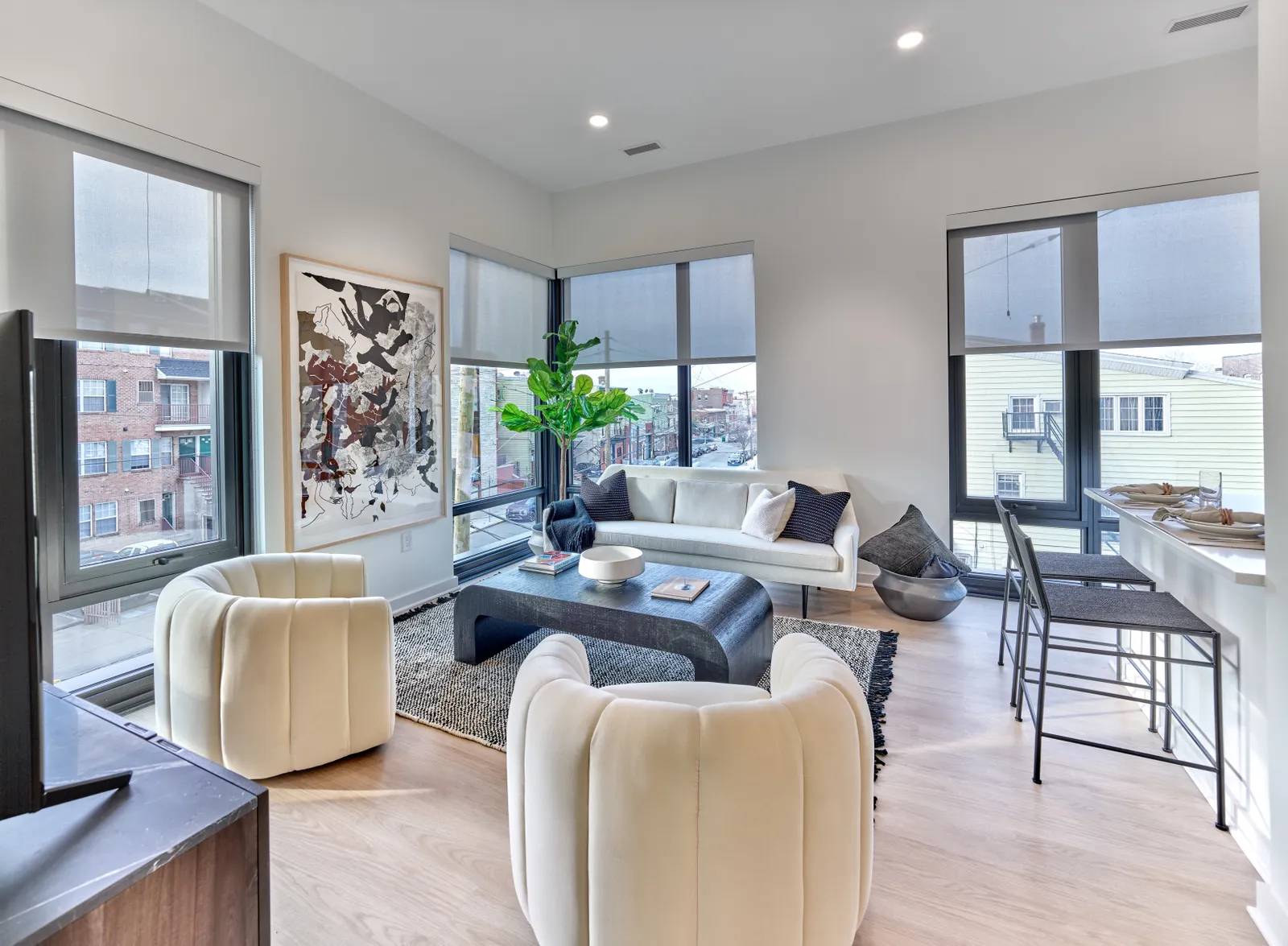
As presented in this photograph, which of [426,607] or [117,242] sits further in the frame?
[426,607]

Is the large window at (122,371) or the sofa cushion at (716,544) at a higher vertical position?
the large window at (122,371)

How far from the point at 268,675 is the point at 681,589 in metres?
1.56

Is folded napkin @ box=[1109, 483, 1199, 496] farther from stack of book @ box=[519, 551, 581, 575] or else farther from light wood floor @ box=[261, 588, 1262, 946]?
stack of book @ box=[519, 551, 581, 575]

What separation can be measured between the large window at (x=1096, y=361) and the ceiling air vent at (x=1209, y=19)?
Answer: 0.82 metres

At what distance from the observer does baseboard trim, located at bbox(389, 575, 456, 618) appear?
12.2ft

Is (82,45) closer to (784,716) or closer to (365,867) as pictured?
(365,867)

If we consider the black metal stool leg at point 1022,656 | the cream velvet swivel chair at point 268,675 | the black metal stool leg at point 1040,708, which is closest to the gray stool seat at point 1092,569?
the black metal stool leg at point 1022,656

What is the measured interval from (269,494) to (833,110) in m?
4.04

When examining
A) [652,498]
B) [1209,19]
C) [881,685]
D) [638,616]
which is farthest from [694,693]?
[1209,19]

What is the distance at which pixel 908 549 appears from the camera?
3.60 m

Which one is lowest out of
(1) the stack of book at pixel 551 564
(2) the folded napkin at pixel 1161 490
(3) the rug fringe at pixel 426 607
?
(3) the rug fringe at pixel 426 607

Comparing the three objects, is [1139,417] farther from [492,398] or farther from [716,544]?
[492,398]

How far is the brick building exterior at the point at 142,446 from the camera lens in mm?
2451

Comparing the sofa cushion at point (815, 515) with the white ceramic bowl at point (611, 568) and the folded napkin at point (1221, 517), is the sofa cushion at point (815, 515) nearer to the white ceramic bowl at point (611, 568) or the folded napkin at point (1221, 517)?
the white ceramic bowl at point (611, 568)
